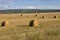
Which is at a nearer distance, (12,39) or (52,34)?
(12,39)

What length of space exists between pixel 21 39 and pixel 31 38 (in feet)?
3.10

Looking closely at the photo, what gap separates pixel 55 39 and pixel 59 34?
239 cm

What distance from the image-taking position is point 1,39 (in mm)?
14078

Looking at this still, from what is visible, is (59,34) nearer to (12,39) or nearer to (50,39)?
→ (50,39)

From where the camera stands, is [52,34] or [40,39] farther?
[52,34]

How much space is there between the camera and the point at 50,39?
12.9m

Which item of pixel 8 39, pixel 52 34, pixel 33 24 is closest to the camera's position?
pixel 8 39

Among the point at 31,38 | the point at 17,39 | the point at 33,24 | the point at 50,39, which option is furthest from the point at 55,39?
the point at 33,24

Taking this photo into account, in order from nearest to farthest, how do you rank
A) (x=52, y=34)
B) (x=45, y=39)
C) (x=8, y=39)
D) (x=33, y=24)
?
(x=45, y=39)
(x=8, y=39)
(x=52, y=34)
(x=33, y=24)

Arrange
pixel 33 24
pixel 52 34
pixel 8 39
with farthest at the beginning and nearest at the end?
pixel 33 24 < pixel 52 34 < pixel 8 39

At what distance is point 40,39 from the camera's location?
42.2 ft

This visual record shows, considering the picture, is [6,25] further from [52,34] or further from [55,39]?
[55,39]

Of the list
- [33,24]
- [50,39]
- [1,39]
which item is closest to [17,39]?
[1,39]

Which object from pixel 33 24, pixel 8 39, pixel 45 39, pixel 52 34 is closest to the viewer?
pixel 45 39
